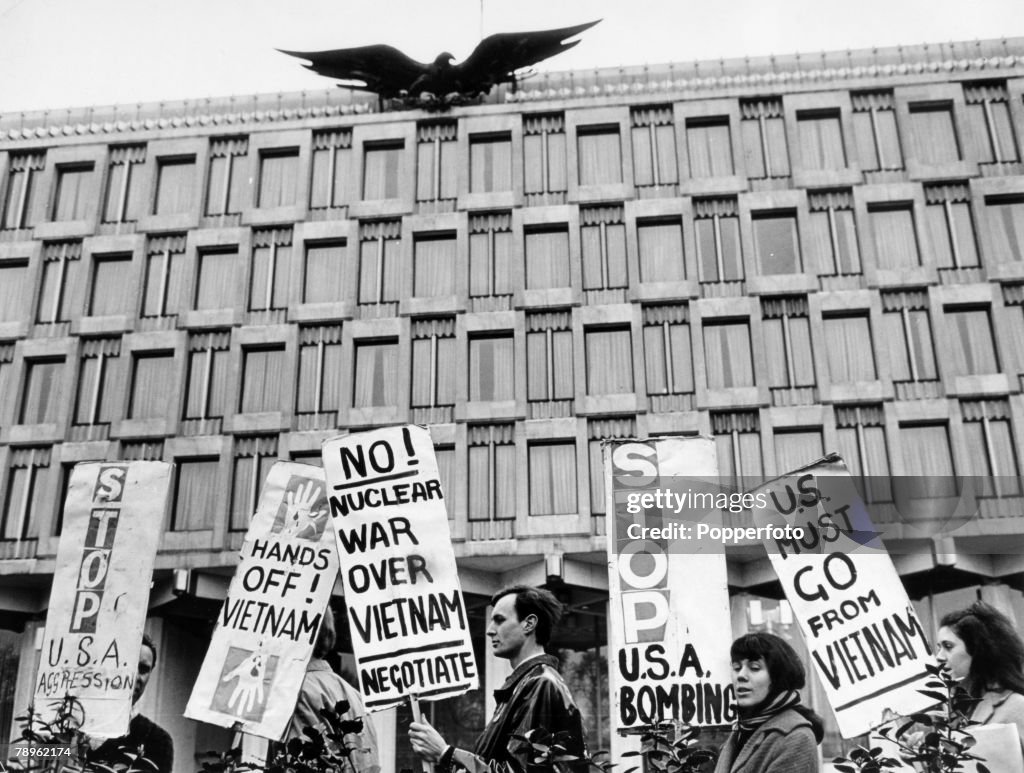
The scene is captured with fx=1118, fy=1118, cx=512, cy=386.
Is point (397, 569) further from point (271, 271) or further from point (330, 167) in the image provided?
point (330, 167)

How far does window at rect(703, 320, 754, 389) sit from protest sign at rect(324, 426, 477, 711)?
2106cm

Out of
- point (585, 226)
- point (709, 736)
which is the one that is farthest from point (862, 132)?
point (709, 736)

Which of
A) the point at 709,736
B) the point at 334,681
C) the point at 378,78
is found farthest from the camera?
the point at 378,78

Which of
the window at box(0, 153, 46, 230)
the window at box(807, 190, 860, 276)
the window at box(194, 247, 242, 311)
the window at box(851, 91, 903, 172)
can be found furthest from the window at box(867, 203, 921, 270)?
the window at box(0, 153, 46, 230)

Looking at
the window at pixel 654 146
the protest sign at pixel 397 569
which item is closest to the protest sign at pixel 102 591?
the protest sign at pixel 397 569

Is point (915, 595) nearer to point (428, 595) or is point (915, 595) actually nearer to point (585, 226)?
point (585, 226)

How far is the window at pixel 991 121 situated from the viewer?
29.8 metres

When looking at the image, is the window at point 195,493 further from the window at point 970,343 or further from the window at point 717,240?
the window at point 970,343

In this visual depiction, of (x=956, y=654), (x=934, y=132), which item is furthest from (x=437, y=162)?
(x=956, y=654)

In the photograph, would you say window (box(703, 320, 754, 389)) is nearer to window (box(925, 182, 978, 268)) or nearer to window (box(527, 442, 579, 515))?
window (box(527, 442, 579, 515))

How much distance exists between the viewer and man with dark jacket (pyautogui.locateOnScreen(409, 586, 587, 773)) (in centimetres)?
594

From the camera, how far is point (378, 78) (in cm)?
3238

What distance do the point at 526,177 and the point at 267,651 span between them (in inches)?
931

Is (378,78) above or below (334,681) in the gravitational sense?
above
